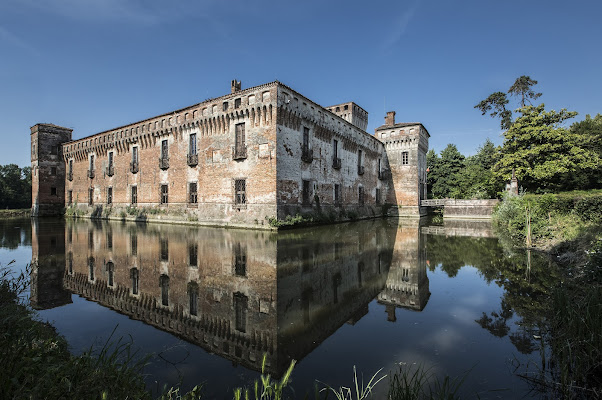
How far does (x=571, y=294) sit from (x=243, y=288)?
5.83 m

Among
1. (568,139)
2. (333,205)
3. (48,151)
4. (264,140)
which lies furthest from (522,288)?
(48,151)

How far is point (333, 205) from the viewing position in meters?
22.9

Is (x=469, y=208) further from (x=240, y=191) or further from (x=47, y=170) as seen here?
(x=47, y=170)

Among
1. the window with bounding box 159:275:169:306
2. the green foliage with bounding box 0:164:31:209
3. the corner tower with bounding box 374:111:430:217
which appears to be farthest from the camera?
the green foliage with bounding box 0:164:31:209

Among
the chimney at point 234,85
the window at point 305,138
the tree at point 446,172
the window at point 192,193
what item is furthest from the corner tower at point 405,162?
the window at point 192,193

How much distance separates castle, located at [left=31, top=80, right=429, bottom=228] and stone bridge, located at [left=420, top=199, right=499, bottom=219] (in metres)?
3.08

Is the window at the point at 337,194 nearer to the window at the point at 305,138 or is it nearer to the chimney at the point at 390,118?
the window at the point at 305,138

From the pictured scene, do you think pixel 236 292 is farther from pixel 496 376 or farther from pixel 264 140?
pixel 264 140

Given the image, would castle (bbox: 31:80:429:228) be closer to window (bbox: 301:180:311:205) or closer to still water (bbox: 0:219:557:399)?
window (bbox: 301:180:311:205)

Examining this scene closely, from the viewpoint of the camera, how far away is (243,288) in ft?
19.9

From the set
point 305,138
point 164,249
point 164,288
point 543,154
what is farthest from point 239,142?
point 543,154

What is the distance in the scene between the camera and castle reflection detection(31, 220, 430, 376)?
4180 millimetres

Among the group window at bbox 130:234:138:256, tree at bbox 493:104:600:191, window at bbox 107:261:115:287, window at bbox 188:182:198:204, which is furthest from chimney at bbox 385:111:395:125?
window at bbox 107:261:115:287

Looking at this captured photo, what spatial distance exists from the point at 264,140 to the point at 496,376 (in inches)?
642
